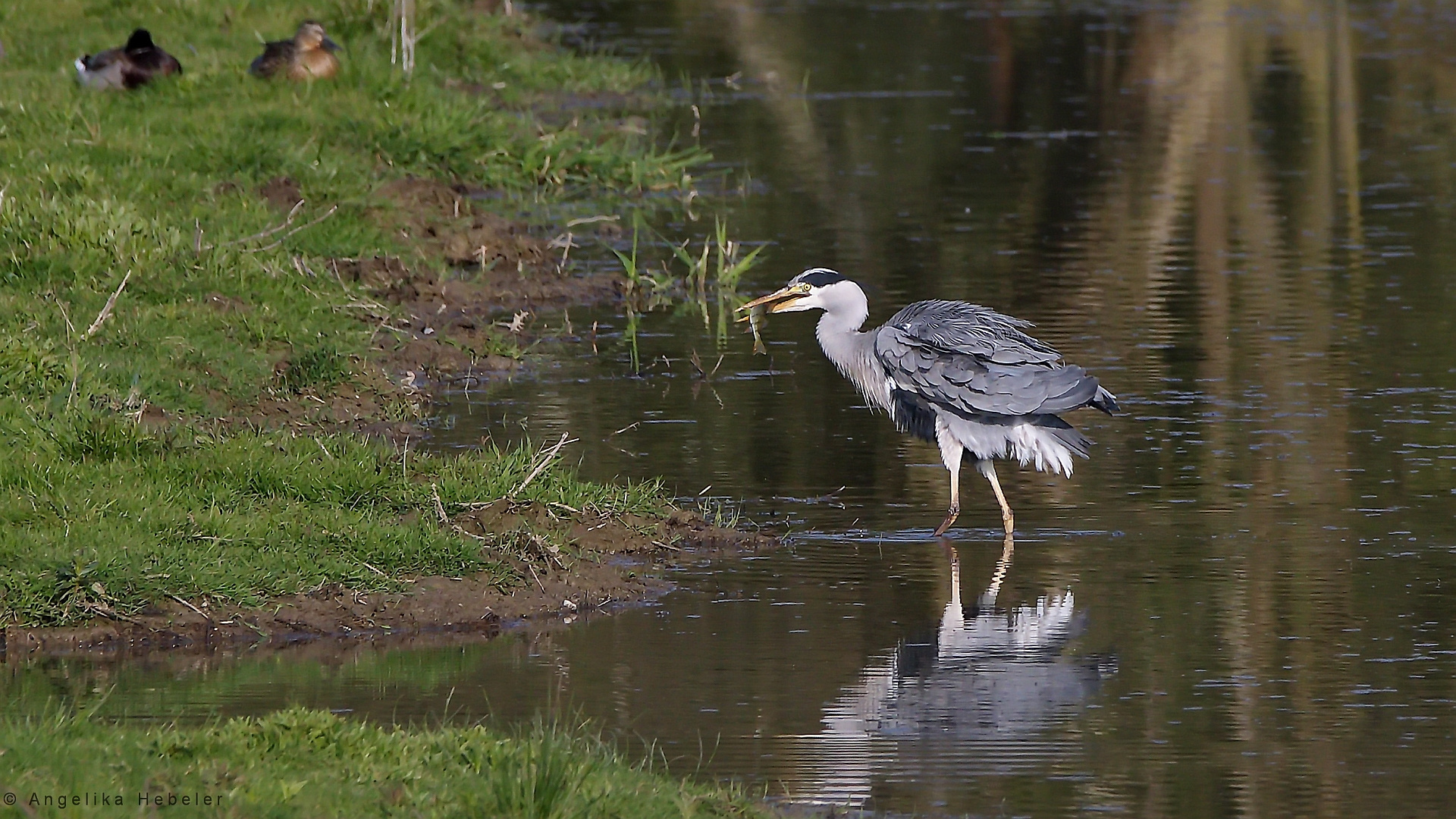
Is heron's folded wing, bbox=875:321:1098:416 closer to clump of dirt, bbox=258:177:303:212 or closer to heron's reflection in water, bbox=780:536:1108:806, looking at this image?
heron's reflection in water, bbox=780:536:1108:806

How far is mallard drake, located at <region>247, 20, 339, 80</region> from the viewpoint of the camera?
19.1 metres

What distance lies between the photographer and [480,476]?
10.1m

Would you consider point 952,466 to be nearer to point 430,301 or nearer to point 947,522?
point 947,522

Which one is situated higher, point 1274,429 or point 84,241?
point 84,241

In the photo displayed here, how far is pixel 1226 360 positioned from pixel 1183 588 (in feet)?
14.9

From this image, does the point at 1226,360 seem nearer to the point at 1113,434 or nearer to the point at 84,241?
the point at 1113,434

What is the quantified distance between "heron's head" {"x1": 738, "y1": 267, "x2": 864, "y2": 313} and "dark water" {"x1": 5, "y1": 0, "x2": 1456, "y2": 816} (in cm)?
78

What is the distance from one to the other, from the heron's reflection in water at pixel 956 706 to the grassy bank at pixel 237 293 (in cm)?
179

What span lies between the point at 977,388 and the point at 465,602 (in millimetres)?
2663

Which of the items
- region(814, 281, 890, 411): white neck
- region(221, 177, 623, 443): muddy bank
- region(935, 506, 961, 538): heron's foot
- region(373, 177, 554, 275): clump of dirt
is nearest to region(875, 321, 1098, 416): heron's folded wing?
region(814, 281, 890, 411): white neck

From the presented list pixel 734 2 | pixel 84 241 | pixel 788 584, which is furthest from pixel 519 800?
pixel 734 2

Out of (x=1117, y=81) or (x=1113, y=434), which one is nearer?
(x=1113, y=434)

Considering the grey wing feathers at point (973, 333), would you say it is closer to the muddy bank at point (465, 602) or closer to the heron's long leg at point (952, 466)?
the heron's long leg at point (952, 466)

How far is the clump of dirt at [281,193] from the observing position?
52.3 ft
